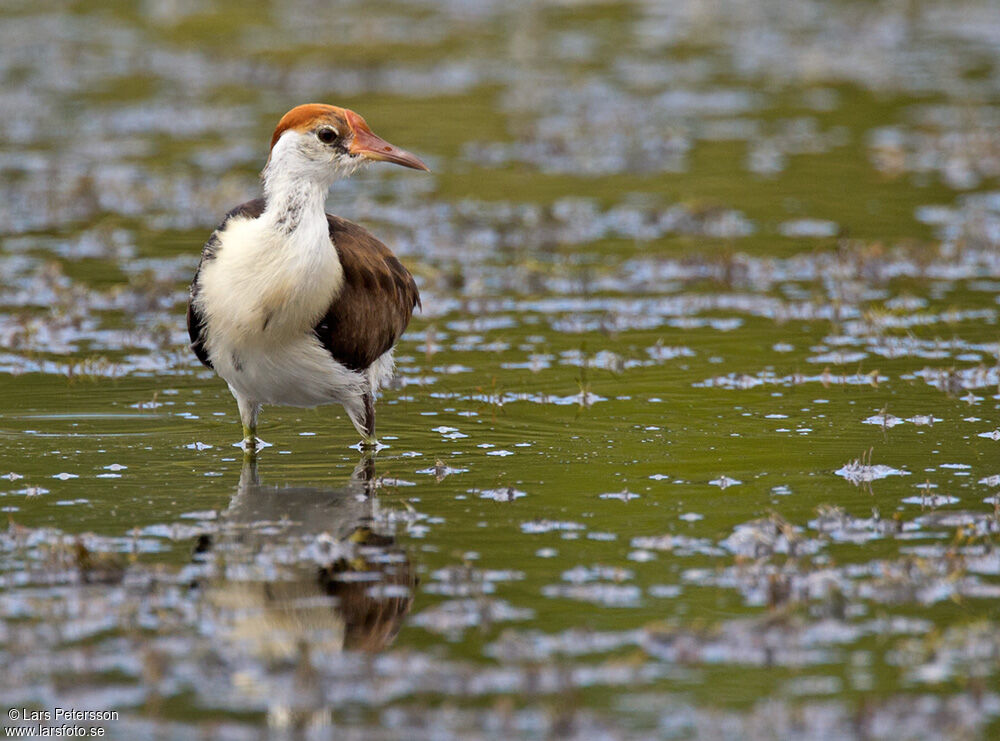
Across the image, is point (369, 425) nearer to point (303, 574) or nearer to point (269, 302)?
point (269, 302)

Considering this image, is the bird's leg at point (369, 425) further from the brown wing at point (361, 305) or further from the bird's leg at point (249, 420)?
the bird's leg at point (249, 420)

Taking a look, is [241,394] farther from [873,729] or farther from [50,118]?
[50,118]

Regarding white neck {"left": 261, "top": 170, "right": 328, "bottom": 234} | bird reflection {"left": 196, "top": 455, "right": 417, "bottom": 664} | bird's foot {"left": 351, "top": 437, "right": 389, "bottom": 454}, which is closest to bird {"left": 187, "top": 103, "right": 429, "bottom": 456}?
white neck {"left": 261, "top": 170, "right": 328, "bottom": 234}

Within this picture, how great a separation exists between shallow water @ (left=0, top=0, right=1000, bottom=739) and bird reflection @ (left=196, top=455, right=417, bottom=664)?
2 centimetres

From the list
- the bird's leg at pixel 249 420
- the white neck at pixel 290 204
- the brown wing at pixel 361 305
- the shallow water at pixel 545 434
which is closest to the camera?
the shallow water at pixel 545 434

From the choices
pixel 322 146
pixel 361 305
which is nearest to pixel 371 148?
pixel 322 146

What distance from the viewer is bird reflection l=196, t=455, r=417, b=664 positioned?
5.71 m

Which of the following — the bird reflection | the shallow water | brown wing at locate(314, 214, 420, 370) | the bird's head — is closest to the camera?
the shallow water

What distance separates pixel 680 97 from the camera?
1998cm

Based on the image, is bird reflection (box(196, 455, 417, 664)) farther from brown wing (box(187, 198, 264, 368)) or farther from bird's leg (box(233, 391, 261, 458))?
brown wing (box(187, 198, 264, 368))

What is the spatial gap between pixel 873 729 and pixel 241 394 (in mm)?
4332

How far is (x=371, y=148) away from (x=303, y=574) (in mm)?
2555

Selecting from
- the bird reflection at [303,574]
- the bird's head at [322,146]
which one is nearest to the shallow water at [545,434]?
the bird reflection at [303,574]

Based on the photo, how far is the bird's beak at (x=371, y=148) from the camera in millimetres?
7945
